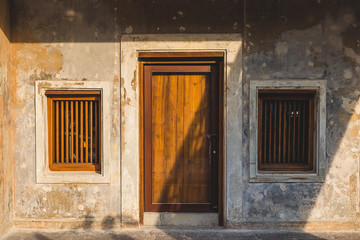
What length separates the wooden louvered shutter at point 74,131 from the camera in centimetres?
431

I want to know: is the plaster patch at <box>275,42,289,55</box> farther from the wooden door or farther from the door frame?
the wooden door

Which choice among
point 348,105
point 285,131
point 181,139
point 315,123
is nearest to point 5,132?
point 181,139

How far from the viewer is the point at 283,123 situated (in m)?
4.29

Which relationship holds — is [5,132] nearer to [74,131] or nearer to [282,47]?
[74,131]

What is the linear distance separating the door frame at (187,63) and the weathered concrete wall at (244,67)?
198 mm

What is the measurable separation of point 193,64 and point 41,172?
8.59ft

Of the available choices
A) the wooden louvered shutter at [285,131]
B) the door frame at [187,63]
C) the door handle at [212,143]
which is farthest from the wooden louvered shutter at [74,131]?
the wooden louvered shutter at [285,131]

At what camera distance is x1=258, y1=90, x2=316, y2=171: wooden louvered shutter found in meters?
4.23

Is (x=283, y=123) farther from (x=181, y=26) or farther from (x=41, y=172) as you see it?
(x=41, y=172)

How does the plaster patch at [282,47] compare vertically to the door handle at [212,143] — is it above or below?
above

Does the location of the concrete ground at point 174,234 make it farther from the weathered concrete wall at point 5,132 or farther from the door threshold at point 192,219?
the weathered concrete wall at point 5,132

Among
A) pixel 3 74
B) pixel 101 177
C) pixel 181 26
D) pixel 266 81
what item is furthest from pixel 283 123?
pixel 3 74

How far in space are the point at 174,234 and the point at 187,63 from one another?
7.73ft

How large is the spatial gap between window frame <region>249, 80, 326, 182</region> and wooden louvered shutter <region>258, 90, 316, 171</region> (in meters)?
0.10
